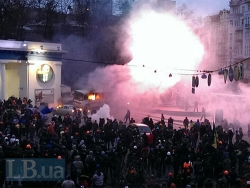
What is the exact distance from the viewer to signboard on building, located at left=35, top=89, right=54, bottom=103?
39188 mm

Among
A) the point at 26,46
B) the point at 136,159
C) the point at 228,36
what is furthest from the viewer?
the point at 228,36

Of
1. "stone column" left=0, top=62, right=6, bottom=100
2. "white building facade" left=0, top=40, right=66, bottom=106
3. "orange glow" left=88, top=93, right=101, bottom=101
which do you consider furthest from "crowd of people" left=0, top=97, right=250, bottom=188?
"orange glow" left=88, top=93, right=101, bottom=101

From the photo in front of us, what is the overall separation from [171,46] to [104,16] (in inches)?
996

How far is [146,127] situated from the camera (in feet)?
81.1

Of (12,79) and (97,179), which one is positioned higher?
(12,79)

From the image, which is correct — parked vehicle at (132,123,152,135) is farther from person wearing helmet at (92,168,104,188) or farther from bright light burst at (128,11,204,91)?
bright light burst at (128,11,204,91)

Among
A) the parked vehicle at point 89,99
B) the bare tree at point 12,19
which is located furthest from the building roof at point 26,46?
the bare tree at point 12,19

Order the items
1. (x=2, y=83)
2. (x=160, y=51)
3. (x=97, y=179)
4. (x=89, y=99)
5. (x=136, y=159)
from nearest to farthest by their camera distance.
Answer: (x=97, y=179) < (x=136, y=159) < (x=2, y=83) < (x=160, y=51) < (x=89, y=99)

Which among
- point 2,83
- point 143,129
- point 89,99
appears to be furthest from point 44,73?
point 143,129

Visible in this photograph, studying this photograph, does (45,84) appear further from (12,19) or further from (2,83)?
(12,19)

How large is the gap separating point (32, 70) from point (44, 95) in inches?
92.7

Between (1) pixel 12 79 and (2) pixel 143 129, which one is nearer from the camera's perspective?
(2) pixel 143 129

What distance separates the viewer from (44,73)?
39500 millimetres

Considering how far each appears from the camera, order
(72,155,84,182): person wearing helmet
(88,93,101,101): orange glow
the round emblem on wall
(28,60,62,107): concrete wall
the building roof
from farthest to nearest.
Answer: (88,93,101,101): orange glow, the round emblem on wall, (28,60,62,107): concrete wall, the building roof, (72,155,84,182): person wearing helmet
